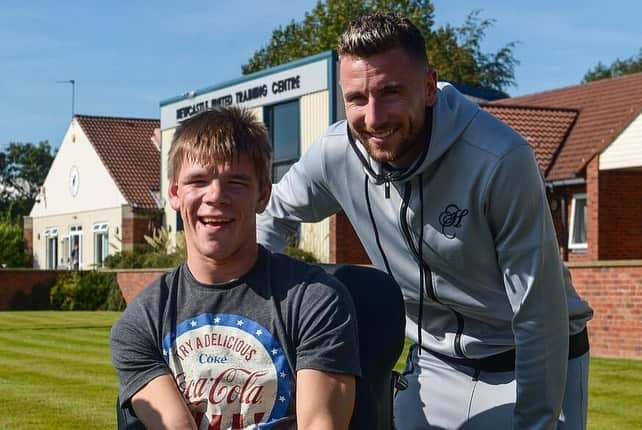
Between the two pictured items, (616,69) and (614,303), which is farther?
(616,69)

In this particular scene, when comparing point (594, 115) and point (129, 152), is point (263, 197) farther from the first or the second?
point (129, 152)

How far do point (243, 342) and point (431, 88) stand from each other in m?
1.03

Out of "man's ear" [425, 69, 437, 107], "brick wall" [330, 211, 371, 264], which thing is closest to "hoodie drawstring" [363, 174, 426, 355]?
"man's ear" [425, 69, 437, 107]

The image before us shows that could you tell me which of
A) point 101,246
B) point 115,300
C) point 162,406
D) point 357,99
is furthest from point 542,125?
point 162,406

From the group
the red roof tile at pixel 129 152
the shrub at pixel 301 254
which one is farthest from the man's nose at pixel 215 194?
the red roof tile at pixel 129 152

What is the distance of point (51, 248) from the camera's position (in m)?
48.4

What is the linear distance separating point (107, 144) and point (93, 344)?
29.2m

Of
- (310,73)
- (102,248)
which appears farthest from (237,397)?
(102,248)

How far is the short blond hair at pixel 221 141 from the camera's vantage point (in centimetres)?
344

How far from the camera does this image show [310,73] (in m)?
29.8

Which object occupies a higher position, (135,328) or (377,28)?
(377,28)

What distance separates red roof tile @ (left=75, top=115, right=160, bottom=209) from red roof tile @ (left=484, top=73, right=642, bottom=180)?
60.4ft

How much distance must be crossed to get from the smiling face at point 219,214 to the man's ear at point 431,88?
628 mm

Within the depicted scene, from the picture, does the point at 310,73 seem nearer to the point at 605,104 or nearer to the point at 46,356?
the point at 605,104
